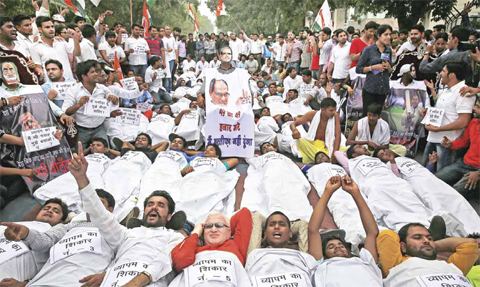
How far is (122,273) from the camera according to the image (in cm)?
242

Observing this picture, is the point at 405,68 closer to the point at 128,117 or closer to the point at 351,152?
the point at 351,152

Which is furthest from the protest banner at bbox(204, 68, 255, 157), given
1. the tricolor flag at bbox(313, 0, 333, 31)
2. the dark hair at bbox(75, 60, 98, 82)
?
the tricolor flag at bbox(313, 0, 333, 31)

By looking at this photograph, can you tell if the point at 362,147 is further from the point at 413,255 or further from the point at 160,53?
the point at 160,53

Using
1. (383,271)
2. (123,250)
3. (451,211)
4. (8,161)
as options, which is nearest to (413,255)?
(383,271)

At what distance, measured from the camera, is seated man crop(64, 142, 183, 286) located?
2.42 m

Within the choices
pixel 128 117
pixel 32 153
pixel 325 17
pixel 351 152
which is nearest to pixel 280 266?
pixel 351 152

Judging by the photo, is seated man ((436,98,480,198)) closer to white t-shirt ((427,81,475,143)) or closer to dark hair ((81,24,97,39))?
white t-shirt ((427,81,475,143))

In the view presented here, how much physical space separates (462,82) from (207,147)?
3668 millimetres

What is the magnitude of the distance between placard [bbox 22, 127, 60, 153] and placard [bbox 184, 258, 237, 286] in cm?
282

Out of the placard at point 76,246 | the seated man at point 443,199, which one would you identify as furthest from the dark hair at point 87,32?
the seated man at point 443,199

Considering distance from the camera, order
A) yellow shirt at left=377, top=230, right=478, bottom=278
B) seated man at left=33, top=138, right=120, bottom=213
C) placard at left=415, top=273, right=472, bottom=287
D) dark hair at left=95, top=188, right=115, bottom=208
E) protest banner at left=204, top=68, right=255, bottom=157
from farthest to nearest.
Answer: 1. protest banner at left=204, top=68, right=255, bottom=157
2. seated man at left=33, top=138, right=120, bottom=213
3. dark hair at left=95, top=188, right=115, bottom=208
4. yellow shirt at left=377, top=230, right=478, bottom=278
5. placard at left=415, top=273, right=472, bottom=287

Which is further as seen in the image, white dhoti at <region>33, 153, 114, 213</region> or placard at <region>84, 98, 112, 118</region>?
placard at <region>84, 98, 112, 118</region>

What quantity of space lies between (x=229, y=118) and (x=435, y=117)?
9.87 feet

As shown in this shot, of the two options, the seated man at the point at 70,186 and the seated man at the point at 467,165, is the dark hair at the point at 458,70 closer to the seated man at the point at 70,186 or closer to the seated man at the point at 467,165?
the seated man at the point at 467,165
